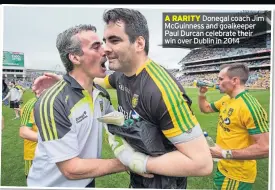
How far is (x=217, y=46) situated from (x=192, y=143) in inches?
44.9

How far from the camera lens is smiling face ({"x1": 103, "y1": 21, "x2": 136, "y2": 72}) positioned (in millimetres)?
3207

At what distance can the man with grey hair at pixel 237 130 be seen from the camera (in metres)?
3.36

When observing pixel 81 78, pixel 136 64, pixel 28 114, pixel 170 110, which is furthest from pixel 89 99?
pixel 170 110

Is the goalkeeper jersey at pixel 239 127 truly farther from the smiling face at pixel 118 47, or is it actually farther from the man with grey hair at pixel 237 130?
the smiling face at pixel 118 47

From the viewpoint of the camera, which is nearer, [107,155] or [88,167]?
[88,167]

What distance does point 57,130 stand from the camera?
10.2 feet

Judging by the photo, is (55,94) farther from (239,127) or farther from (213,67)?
(239,127)

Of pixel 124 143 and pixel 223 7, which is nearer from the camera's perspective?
pixel 124 143

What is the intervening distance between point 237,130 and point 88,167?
163 cm

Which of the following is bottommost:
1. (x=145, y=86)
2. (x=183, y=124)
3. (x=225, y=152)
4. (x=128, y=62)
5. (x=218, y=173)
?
(x=218, y=173)

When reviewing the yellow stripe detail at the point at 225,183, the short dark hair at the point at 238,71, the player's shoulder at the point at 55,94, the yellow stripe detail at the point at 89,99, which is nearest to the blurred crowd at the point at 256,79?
the short dark hair at the point at 238,71

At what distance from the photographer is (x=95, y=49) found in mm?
3320
